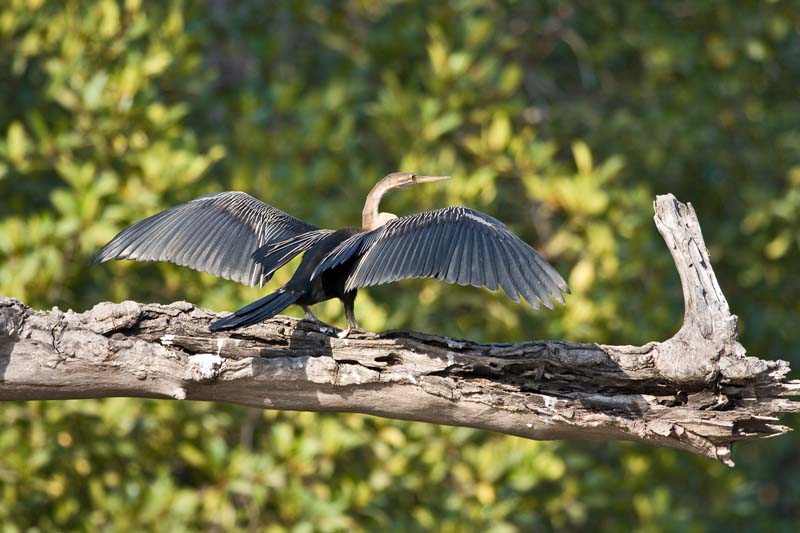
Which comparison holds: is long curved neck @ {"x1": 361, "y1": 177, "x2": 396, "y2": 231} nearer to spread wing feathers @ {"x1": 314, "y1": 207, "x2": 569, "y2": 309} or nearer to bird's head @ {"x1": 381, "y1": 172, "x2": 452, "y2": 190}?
bird's head @ {"x1": 381, "y1": 172, "x2": 452, "y2": 190}

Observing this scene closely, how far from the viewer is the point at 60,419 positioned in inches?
179

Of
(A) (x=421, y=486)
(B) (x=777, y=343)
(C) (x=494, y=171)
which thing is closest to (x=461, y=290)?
(C) (x=494, y=171)

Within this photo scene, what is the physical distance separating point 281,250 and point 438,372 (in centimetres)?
65

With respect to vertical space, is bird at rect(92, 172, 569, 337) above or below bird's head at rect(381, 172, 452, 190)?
below

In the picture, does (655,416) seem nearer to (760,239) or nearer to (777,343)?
(760,239)

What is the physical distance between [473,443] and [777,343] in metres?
2.67

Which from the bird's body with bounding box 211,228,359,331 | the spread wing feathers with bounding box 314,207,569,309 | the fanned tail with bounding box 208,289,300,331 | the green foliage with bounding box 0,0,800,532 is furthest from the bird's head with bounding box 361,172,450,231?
the green foliage with bounding box 0,0,800,532

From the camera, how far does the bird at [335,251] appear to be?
2684 mm

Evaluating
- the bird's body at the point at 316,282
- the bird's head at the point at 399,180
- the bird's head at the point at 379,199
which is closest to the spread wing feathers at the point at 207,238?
the bird's body at the point at 316,282

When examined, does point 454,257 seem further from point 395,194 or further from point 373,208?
point 395,194

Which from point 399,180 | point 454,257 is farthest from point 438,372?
point 399,180

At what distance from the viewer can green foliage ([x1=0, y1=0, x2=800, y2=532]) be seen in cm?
465

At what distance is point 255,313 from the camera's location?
108 inches

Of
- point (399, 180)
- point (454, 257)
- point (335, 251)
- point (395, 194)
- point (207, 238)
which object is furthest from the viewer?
point (395, 194)
